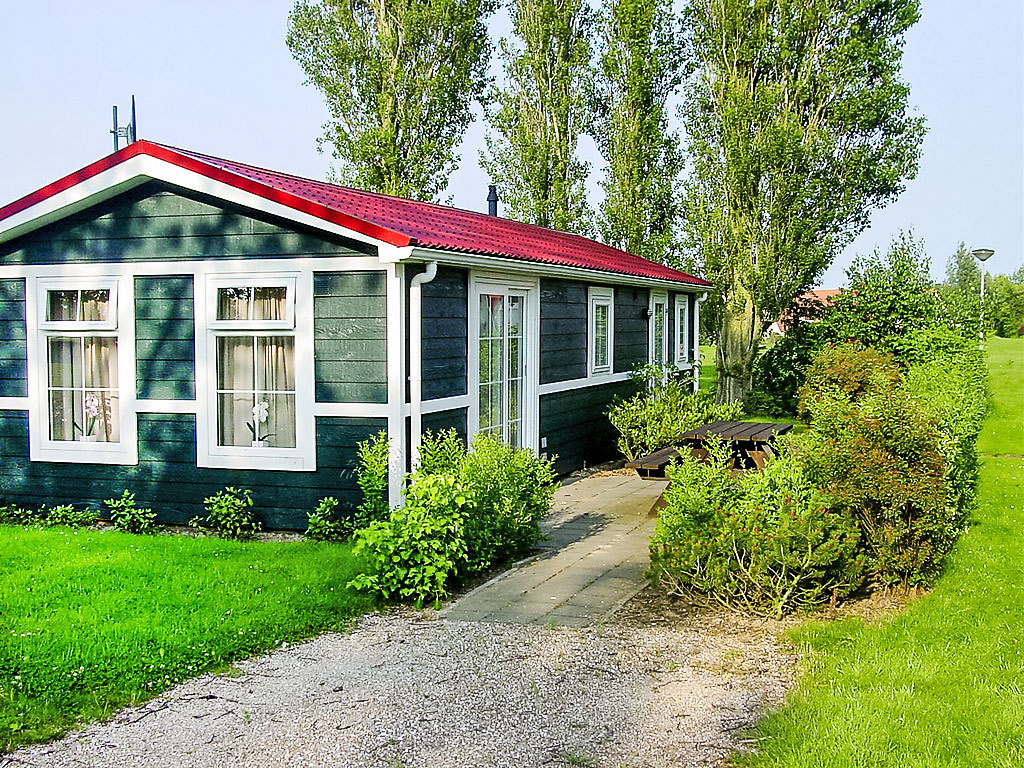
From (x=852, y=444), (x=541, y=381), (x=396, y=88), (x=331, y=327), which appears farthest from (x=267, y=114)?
(x=852, y=444)

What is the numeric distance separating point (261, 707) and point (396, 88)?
20.0 m

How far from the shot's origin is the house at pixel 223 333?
8.48m

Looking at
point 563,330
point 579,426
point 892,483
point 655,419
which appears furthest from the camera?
point 655,419

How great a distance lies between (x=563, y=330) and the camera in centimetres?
1236

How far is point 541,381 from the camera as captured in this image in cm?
1169

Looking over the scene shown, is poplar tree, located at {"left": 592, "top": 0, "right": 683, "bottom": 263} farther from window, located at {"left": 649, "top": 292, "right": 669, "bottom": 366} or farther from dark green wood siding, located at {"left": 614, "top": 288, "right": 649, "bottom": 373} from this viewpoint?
dark green wood siding, located at {"left": 614, "top": 288, "right": 649, "bottom": 373}

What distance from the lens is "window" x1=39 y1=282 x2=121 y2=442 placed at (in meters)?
9.38

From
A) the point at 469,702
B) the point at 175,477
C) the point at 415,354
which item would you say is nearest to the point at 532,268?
the point at 415,354

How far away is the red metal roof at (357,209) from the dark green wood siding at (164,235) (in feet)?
1.04

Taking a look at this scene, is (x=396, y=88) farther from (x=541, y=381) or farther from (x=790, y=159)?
(x=541, y=381)

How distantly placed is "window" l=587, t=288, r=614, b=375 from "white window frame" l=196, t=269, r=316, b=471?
17.6ft

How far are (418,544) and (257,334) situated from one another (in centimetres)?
308

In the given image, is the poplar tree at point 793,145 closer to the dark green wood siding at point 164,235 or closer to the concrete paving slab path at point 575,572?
the concrete paving slab path at point 575,572

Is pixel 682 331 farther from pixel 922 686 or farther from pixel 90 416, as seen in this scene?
pixel 922 686
